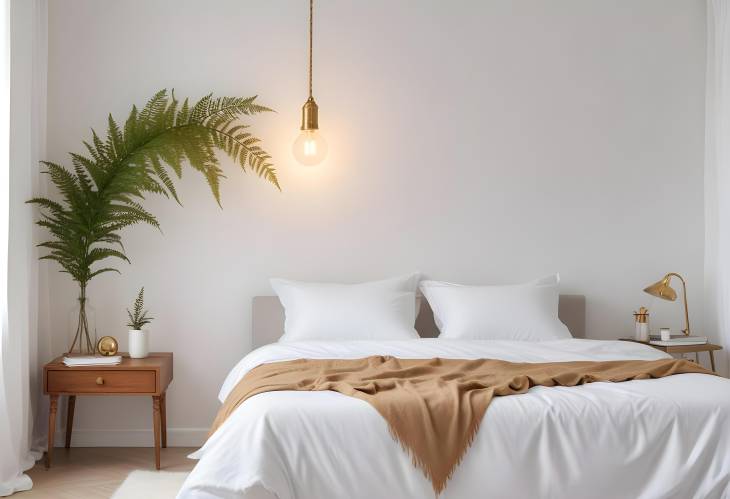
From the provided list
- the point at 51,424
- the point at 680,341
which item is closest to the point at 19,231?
the point at 51,424

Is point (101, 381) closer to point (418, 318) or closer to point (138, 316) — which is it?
point (138, 316)

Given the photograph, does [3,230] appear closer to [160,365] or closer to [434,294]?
[160,365]

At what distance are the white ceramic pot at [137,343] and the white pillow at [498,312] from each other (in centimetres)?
166

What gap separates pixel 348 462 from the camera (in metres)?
2.62

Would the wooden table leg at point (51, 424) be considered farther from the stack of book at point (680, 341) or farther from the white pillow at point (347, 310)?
the stack of book at point (680, 341)

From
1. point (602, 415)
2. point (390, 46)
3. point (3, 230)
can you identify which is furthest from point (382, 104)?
point (602, 415)

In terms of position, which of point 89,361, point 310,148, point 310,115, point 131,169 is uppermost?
point 310,115

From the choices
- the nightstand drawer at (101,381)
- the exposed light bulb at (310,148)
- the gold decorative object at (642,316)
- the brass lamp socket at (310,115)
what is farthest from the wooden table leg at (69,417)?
the gold decorative object at (642,316)

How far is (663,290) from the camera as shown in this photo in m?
4.52

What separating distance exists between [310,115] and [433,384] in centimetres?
198

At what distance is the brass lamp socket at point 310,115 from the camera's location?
4367 mm

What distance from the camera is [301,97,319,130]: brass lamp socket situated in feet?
14.3

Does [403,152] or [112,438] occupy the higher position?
[403,152]

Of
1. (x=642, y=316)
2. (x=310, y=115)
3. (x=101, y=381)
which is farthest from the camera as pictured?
(x=642, y=316)
